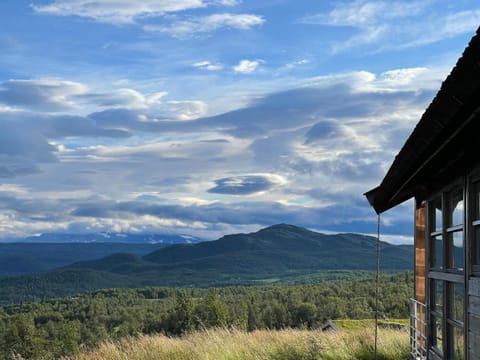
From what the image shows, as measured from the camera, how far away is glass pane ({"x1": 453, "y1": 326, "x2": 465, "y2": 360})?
6230mm

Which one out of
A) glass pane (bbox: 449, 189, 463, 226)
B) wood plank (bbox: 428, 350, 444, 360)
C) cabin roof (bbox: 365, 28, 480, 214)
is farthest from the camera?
wood plank (bbox: 428, 350, 444, 360)

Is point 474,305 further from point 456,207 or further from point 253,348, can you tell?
point 253,348

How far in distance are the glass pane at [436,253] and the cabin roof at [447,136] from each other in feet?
2.04

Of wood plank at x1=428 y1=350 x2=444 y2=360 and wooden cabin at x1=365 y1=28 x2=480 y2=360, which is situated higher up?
wooden cabin at x1=365 y1=28 x2=480 y2=360

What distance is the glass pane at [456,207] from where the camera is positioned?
247 inches

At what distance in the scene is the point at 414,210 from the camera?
9867 millimetres

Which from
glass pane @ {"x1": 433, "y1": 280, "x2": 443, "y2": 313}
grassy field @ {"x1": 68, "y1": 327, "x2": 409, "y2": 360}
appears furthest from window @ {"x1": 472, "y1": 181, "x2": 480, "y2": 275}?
grassy field @ {"x1": 68, "y1": 327, "x2": 409, "y2": 360}

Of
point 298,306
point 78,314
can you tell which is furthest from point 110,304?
point 298,306

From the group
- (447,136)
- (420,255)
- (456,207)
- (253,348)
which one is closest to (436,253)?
(456,207)

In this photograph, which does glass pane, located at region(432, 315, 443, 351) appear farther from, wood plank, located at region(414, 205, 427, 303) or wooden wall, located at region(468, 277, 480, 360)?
wooden wall, located at region(468, 277, 480, 360)

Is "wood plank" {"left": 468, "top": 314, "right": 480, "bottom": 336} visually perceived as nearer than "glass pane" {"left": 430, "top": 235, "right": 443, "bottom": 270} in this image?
Yes

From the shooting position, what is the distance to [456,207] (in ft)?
21.5

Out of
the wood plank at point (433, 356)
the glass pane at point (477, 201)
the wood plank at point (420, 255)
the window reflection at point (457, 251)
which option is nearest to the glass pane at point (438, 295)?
the wood plank at point (433, 356)

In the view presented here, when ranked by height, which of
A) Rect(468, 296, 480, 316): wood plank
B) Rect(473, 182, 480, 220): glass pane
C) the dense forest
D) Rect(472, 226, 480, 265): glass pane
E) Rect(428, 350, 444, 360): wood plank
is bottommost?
the dense forest
